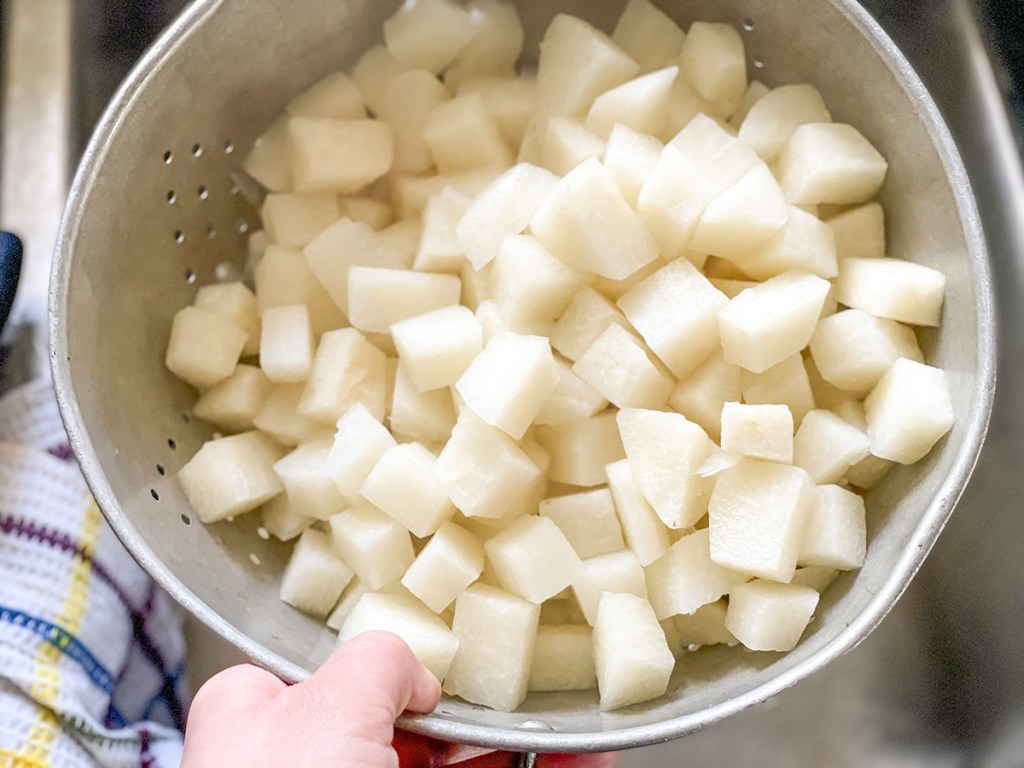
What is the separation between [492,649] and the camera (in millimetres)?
792

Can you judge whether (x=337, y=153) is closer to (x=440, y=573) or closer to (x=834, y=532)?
(x=440, y=573)

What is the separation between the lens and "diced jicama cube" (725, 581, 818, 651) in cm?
76

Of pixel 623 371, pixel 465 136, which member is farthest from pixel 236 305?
pixel 623 371

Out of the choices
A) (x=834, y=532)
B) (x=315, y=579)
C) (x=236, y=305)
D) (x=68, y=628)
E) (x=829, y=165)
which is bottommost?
(x=68, y=628)

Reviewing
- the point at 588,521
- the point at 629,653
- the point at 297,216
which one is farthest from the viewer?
the point at 297,216

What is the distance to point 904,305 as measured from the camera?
82 cm

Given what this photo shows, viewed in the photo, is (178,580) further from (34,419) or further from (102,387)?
(34,419)

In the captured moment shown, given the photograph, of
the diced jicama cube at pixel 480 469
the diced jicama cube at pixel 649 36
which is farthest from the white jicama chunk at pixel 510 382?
the diced jicama cube at pixel 649 36

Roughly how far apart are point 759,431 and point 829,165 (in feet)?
0.89

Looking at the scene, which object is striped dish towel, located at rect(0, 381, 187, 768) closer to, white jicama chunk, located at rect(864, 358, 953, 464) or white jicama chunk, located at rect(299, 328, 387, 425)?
white jicama chunk, located at rect(299, 328, 387, 425)

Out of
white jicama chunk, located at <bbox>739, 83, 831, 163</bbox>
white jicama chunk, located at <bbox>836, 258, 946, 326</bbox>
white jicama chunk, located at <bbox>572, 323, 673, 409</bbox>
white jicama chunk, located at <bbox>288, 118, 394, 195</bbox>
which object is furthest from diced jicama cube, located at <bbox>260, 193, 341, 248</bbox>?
white jicama chunk, located at <bbox>836, 258, 946, 326</bbox>

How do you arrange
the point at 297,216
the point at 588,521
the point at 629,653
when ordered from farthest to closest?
the point at 297,216
the point at 588,521
the point at 629,653

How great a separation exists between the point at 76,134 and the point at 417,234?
556 millimetres

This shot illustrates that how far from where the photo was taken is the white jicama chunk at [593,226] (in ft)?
2.67
